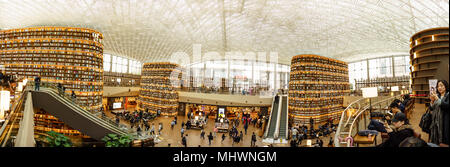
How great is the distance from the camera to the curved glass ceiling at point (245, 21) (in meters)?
14.5

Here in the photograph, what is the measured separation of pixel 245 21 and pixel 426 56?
49.5 ft

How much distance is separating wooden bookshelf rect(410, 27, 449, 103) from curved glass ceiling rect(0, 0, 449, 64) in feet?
7.05

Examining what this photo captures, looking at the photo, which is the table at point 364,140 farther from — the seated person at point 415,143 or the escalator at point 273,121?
the escalator at point 273,121

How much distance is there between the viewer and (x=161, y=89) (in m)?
23.3

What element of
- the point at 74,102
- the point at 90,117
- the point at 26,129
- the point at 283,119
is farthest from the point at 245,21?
the point at 26,129

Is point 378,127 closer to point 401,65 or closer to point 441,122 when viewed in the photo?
point 441,122

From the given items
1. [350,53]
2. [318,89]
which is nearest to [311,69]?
[318,89]

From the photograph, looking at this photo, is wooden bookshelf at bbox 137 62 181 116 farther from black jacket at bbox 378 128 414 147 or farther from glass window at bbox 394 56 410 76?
glass window at bbox 394 56 410 76

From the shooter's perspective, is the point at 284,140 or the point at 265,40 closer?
the point at 284,140

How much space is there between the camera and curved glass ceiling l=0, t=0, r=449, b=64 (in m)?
14.5

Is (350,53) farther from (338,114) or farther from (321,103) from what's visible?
(321,103)

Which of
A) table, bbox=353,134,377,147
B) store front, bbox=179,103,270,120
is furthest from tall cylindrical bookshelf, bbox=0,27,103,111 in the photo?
table, bbox=353,134,377,147

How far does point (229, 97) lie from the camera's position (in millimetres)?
23578
